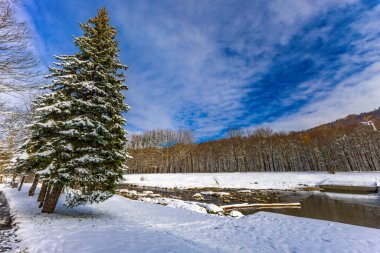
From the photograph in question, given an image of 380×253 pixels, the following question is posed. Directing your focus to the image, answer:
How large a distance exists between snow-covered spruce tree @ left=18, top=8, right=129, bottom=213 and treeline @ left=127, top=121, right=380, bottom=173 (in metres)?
34.4

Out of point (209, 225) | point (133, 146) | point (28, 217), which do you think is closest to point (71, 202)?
point (28, 217)

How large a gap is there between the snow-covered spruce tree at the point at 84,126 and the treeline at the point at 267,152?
34.4 m

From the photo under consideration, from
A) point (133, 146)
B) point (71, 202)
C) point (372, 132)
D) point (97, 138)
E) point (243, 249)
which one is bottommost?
point (243, 249)

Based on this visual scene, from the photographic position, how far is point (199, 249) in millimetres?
5418

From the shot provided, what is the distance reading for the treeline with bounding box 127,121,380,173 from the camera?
3981cm

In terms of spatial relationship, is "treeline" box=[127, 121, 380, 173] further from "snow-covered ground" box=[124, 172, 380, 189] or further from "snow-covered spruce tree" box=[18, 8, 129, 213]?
"snow-covered spruce tree" box=[18, 8, 129, 213]

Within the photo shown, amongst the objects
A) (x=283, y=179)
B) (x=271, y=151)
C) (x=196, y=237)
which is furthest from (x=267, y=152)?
(x=196, y=237)

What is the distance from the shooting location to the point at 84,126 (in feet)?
29.6

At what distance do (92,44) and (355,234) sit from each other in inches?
593

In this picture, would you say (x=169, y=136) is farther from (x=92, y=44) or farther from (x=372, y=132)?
(x=92, y=44)

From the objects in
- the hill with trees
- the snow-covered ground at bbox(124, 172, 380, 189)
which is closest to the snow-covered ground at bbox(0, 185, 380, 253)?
the snow-covered ground at bbox(124, 172, 380, 189)

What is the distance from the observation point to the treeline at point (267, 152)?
39.8 metres

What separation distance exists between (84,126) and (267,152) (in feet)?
170

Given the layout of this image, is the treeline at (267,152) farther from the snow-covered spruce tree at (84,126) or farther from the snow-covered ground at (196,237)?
the snow-covered ground at (196,237)
